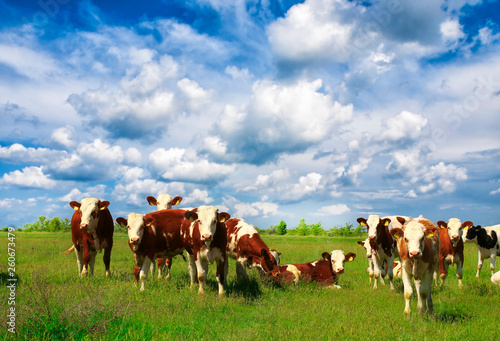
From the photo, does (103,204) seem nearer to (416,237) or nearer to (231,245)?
(231,245)

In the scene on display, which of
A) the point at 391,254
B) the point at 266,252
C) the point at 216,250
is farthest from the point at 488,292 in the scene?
the point at 216,250

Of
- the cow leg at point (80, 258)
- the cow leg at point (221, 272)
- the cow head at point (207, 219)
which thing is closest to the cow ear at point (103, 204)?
the cow leg at point (80, 258)

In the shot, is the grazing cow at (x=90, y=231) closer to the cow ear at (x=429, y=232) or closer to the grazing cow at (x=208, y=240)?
the grazing cow at (x=208, y=240)

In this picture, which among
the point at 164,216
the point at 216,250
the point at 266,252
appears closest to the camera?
the point at 216,250

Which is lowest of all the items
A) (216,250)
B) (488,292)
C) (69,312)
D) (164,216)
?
(488,292)

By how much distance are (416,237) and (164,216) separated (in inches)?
291

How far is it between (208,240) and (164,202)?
6.23 meters

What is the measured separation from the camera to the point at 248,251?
11258 mm

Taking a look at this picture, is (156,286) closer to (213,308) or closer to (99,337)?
(213,308)

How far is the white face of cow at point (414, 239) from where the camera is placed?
7.90 metres

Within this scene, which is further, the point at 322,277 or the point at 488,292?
the point at 322,277

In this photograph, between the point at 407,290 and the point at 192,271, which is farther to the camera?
the point at 192,271

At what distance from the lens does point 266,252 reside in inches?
432

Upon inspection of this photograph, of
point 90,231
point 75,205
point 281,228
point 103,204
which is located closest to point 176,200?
point 103,204
